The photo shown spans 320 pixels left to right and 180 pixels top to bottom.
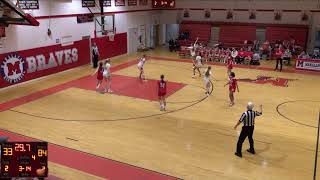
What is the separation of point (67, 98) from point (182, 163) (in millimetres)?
8866

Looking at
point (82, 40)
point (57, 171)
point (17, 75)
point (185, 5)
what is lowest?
point (57, 171)

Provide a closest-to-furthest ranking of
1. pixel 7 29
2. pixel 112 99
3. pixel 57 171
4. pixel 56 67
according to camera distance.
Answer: pixel 57 171 → pixel 112 99 → pixel 7 29 → pixel 56 67

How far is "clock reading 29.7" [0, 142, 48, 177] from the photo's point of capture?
7852mm

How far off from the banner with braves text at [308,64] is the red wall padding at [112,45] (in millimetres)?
14260

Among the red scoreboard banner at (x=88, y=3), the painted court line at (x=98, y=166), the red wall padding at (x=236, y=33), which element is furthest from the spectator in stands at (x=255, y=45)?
the painted court line at (x=98, y=166)

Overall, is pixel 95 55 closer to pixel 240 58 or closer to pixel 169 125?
pixel 240 58

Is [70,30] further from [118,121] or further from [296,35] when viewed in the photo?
[296,35]

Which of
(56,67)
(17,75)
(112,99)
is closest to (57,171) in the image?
(112,99)

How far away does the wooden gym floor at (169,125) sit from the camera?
10.4m

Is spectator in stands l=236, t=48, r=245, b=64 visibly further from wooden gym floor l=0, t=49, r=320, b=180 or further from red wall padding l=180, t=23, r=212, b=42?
red wall padding l=180, t=23, r=212, b=42

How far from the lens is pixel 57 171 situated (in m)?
9.97

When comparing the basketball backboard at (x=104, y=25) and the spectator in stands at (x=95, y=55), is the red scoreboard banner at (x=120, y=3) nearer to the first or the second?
the basketball backboard at (x=104, y=25)

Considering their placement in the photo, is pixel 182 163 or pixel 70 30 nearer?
pixel 182 163

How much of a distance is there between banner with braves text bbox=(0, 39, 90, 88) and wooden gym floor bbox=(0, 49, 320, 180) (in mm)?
594
